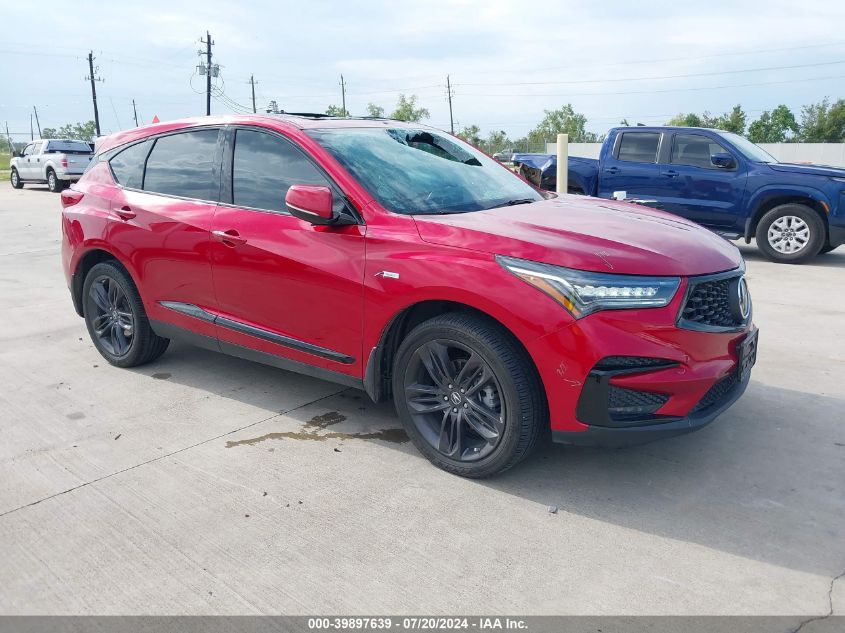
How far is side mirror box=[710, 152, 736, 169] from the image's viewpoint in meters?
9.86

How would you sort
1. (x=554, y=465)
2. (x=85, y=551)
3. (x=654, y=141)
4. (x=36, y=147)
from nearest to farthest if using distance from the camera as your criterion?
(x=85, y=551) < (x=554, y=465) < (x=654, y=141) < (x=36, y=147)

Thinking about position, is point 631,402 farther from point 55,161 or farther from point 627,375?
point 55,161

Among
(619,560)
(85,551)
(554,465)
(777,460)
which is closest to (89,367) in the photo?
(85,551)

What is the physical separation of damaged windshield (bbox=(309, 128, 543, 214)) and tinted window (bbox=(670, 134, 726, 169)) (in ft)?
21.3

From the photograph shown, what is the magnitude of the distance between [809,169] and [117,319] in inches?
341

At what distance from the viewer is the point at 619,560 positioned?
9.49 ft

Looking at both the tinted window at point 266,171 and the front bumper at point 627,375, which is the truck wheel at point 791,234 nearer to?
the front bumper at point 627,375

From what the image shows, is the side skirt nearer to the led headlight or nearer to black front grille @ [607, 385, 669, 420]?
the led headlight

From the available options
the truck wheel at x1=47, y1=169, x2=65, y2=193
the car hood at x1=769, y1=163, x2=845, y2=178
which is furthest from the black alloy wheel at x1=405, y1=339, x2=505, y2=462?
the truck wheel at x1=47, y1=169, x2=65, y2=193

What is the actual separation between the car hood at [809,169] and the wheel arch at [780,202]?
0.83 ft

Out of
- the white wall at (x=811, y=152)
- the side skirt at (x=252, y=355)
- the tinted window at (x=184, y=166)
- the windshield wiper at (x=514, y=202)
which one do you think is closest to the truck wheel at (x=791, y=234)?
the windshield wiper at (x=514, y=202)

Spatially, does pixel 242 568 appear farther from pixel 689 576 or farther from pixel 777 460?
pixel 777 460

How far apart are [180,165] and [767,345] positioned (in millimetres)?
4506
